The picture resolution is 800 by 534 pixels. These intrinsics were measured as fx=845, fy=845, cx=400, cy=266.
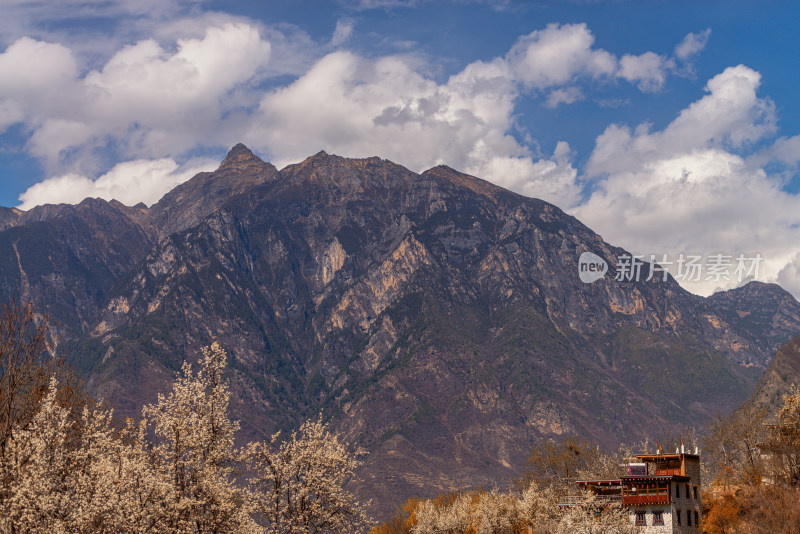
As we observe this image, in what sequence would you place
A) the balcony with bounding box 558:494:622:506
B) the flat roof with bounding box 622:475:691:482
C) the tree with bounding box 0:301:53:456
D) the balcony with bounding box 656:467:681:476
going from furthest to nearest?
the balcony with bounding box 656:467:681:476
the flat roof with bounding box 622:475:691:482
the balcony with bounding box 558:494:622:506
the tree with bounding box 0:301:53:456

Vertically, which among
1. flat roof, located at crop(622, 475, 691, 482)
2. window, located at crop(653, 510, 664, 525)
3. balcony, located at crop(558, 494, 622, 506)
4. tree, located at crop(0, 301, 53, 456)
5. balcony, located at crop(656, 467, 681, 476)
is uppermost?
tree, located at crop(0, 301, 53, 456)

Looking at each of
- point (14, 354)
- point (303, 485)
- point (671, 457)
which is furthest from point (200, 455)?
point (671, 457)

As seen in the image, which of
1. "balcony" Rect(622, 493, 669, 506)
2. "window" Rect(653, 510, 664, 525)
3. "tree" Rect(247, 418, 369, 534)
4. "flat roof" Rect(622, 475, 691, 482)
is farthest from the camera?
"window" Rect(653, 510, 664, 525)

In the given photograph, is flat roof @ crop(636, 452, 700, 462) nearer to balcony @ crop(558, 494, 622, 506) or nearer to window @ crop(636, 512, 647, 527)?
balcony @ crop(558, 494, 622, 506)

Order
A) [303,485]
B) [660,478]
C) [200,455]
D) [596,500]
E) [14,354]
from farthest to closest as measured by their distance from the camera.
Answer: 1. [596,500]
2. [660,478]
3. [14,354]
4. [303,485]
5. [200,455]

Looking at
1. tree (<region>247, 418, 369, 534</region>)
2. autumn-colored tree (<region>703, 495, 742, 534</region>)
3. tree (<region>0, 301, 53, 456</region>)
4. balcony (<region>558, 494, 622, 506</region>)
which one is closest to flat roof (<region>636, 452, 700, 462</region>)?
balcony (<region>558, 494, 622, 506</region>)

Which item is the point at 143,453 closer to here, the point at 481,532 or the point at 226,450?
the point at 226,450

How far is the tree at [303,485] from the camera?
3046 inches

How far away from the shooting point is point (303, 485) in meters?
80.5

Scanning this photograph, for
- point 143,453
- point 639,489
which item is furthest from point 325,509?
point 639,489

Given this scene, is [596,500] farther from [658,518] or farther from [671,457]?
[671,457]

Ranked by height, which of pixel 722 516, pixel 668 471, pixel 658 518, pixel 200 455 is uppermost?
pixel 200 455

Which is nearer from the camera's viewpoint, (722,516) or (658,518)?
(658,518)

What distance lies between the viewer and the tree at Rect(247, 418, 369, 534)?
77.4 m
